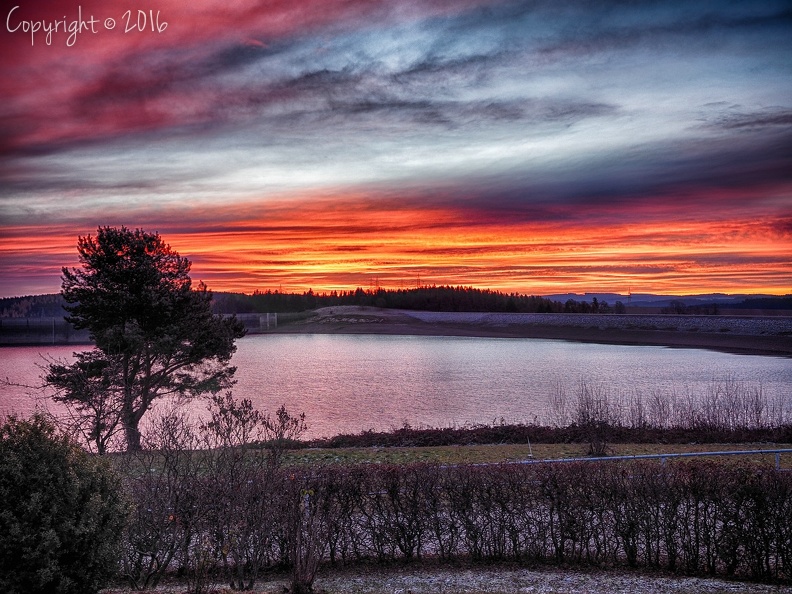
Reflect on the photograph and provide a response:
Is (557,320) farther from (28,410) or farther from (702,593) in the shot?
(702,593)

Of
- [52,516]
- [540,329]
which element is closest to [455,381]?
[52,516]

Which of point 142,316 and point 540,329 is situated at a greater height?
point 142,316

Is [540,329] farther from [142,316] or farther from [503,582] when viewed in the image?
[503,582]

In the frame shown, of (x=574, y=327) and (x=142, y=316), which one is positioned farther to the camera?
(x=574, y=327)

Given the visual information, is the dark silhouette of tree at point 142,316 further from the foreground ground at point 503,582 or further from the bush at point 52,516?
the bush at point 52,516

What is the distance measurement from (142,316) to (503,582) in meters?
21.4

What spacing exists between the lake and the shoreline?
955 cm

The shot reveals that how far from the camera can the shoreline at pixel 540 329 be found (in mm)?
79938

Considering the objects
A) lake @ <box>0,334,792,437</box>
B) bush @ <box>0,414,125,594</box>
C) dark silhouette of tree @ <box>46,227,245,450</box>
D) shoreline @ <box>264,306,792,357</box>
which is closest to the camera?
bush @ <box>0,414,125,594</box>

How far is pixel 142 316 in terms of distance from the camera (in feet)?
91.0

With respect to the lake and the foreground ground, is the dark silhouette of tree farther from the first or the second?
the foreground ground

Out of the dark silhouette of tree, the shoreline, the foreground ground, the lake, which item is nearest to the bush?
the foreground ground

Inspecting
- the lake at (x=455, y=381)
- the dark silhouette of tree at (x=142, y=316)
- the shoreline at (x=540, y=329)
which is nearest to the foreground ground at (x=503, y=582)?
the lake at (x=455, y=381)

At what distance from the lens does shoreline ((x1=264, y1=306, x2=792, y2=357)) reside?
7994cm
